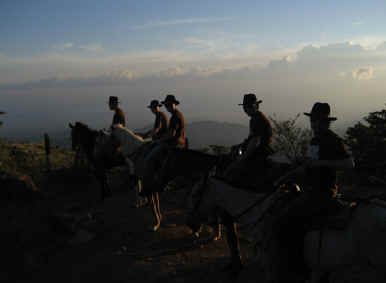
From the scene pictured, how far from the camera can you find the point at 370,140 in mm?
14695

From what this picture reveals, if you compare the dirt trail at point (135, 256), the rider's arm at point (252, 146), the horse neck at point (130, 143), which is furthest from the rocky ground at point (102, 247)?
the horse neck at point (130, 143)

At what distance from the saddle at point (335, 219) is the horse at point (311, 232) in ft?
0.06

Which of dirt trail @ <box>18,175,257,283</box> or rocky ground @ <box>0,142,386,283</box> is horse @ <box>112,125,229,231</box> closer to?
rocky ground @ <box>0,142,386,283</box>

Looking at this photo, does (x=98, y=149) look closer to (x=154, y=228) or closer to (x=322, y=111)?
(x=154, y=228)

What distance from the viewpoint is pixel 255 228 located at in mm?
4617

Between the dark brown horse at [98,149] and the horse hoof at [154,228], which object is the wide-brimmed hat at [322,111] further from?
the dark brown horse at [98,149]

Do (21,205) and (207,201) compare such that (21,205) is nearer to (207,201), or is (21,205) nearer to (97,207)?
(97,207)

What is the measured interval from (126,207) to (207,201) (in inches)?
220

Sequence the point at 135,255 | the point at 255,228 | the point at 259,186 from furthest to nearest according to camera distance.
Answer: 1. the point at 135,255
2. the point at 259,186
3. the point at 255,228

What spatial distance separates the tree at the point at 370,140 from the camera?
46.7 feet

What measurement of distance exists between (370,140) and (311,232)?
44.4 ft

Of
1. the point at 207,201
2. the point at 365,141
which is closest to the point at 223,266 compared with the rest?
the point at 207,201

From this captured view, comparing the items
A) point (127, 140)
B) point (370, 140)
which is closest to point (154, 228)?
point (127, 140)

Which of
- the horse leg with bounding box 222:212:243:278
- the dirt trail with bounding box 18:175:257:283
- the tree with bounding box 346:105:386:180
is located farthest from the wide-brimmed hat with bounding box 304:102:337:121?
the tree with bounding box 346:105:386:180
